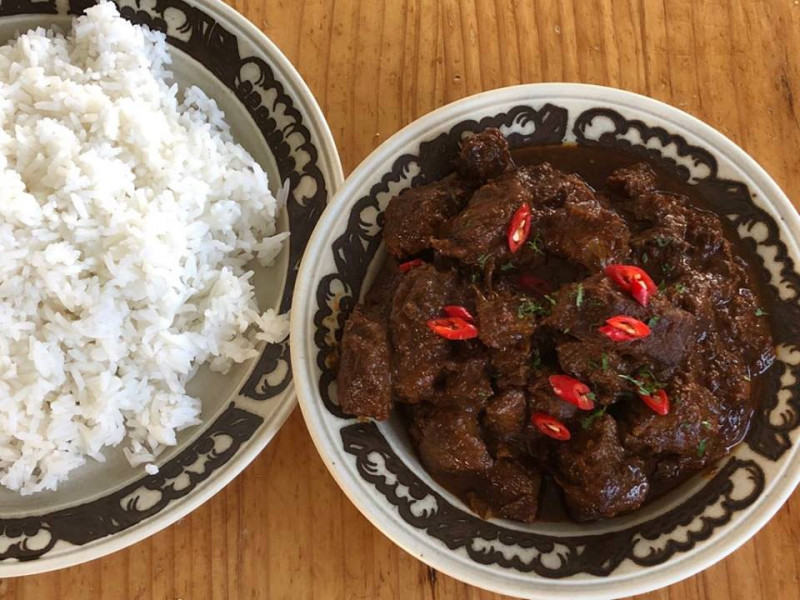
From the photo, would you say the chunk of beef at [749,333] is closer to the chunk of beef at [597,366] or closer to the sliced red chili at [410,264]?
the chunk of beef at [597,366]

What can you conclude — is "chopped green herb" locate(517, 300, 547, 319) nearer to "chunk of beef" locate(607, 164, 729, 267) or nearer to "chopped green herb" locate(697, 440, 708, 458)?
"chunk of beef" locate(607, 164, 729, 267)

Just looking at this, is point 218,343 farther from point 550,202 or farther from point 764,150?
point 764,150

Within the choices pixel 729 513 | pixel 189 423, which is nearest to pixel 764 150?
pixel 729 513

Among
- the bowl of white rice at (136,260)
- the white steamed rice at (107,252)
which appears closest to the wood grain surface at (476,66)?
the bowl of white rice at (136,260)

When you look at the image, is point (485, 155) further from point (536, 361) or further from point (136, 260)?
point (136, 260)

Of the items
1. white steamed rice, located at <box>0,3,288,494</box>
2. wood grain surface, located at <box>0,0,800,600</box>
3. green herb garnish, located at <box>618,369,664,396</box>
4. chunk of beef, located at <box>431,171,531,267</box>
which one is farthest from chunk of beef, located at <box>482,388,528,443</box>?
white steamed rice, located at <box>0,3,288,494</box>

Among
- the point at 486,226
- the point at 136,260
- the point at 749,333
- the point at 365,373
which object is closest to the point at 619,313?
the point at 486,226
